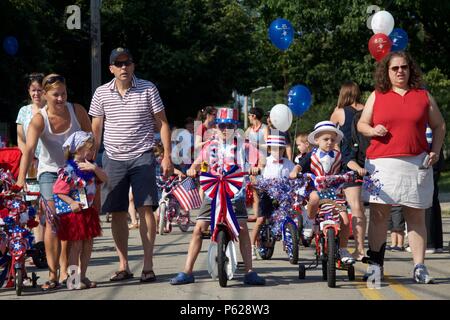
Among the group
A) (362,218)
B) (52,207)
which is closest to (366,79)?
(362,218)

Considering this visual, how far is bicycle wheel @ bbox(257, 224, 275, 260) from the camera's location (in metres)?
11.9

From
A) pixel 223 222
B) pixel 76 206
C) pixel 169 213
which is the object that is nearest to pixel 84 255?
pixel 76 206

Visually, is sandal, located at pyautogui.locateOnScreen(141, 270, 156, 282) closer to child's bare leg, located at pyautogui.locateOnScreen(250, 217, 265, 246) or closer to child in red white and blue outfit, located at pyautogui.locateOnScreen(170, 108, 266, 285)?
child in red white and blue outfit, located at pyautogui.locateOnScreen(170, 108, 266, 285)

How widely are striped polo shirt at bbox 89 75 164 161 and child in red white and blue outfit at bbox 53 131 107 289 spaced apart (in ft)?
1.39

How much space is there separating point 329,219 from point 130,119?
82.1 inches

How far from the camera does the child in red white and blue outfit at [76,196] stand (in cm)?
928

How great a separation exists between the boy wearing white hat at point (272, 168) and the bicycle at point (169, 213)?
15.2 ft

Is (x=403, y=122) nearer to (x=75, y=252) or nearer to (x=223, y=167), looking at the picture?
(x=223, y=167)

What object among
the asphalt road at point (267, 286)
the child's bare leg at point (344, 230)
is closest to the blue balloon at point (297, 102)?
the asphalt road at point (267, 286)

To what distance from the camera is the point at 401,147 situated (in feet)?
30.6

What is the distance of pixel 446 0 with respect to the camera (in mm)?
37000

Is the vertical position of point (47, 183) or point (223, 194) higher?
point (47, 183)

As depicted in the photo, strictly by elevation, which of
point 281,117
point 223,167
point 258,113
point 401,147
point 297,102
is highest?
point 297,102

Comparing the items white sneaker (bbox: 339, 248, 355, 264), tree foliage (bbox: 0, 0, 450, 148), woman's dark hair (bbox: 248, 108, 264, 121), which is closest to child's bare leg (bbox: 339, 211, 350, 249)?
white sneaker (bbox: 339, 248, 355, 264)
